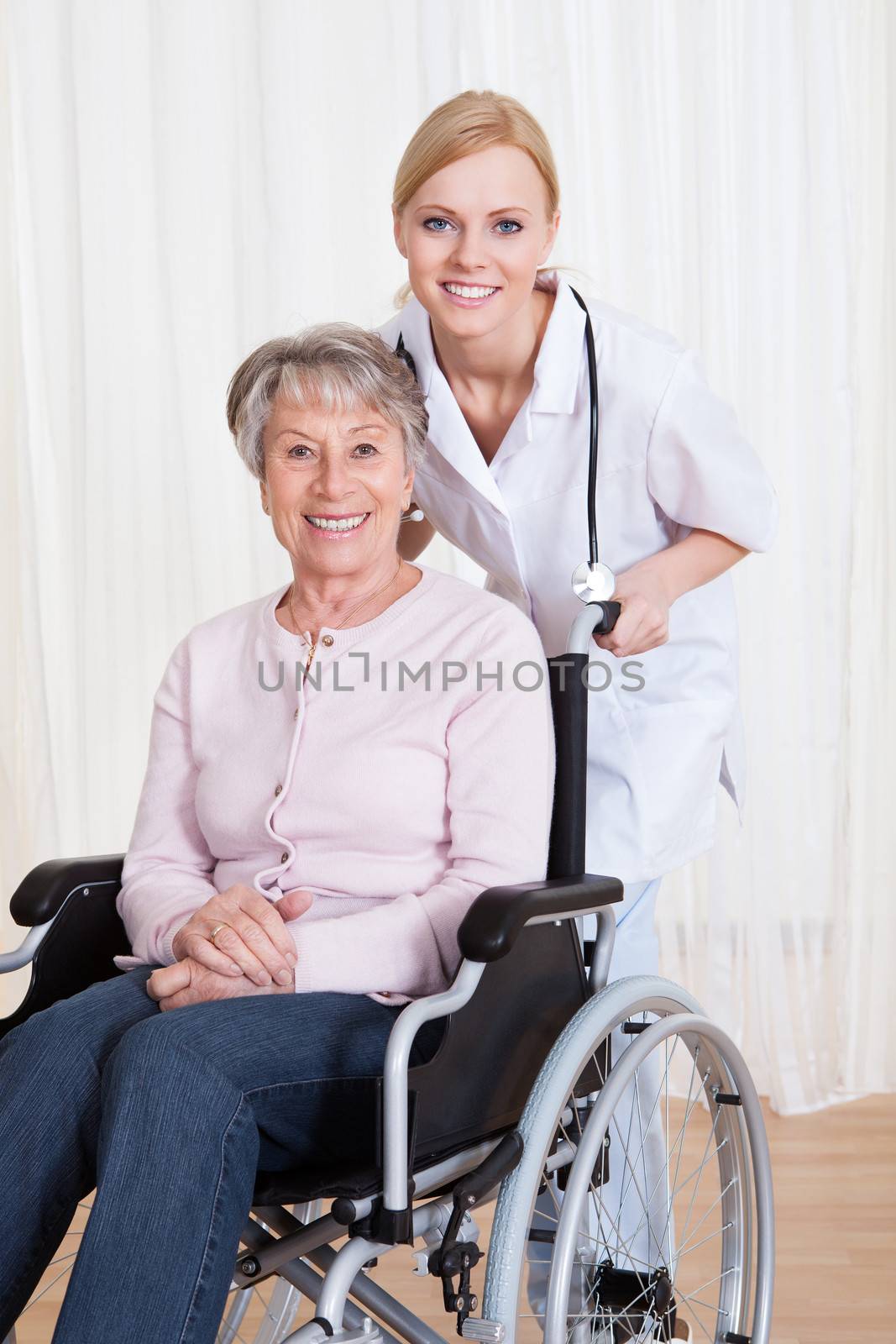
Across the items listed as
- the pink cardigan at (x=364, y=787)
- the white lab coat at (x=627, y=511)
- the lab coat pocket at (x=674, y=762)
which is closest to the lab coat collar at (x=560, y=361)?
the white lab coat at (x=627, y=511)

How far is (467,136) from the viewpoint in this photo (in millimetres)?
1551

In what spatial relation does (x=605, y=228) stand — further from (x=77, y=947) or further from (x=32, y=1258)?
(x=32, y=1258)

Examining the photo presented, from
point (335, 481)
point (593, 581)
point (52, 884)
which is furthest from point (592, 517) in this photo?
point (52, 884)

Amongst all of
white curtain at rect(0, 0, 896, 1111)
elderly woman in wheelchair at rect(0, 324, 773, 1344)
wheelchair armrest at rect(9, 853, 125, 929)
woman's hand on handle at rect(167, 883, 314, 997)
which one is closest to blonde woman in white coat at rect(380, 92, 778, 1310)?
elderly woman in wheelchair at rect(0, 324, 773, 1344)

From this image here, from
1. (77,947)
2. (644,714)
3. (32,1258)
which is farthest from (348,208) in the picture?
(32,1258)

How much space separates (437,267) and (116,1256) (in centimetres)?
108

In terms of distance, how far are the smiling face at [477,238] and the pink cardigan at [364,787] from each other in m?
0.32

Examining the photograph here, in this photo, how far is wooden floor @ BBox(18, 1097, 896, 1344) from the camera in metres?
2.00

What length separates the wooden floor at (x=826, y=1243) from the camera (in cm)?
200

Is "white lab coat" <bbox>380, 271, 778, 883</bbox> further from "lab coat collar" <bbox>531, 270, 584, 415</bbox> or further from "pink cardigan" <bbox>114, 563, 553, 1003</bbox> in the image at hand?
"pink cardigan" <bbox>114, 563, 553, 1003</bbox>

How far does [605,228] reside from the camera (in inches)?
117

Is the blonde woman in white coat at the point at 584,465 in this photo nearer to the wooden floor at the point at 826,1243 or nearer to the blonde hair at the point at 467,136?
the blonde hair at the point at 467,136

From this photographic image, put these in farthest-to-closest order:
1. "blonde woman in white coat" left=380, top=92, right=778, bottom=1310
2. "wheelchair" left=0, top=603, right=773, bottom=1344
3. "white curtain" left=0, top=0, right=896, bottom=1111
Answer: "white curtain" left=0, top=0, right=896, bottom=1111 < "blonde woman in white coat" left=380, top=92, right=778, bottom=1310 < "wheelchair" left=0, top=603, right=773, bottom=1344

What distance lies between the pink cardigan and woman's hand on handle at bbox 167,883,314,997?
0.02 m
